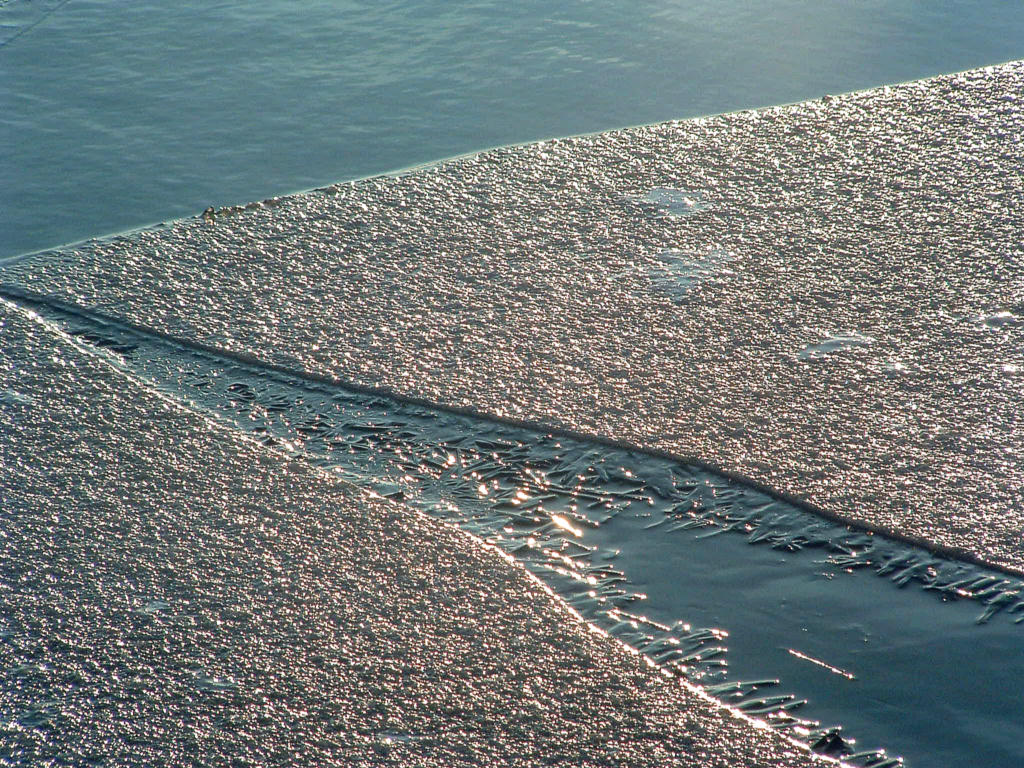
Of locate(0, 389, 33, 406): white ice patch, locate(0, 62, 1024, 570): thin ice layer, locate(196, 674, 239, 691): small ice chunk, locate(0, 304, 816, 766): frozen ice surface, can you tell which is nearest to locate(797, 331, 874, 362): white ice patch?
locate(0, 62, 1024, 570): thin ice layer

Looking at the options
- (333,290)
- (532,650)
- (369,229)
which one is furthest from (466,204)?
(532,650)

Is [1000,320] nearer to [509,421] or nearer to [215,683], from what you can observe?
[509,421]

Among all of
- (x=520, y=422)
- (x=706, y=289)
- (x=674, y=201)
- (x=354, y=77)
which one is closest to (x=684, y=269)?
(x=706, y=289)

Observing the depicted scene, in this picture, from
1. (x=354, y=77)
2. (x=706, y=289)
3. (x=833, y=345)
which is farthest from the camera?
(x=354, y=77)

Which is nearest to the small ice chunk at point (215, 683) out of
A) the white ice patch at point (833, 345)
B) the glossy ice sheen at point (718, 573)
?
the glossy ice sheen at point (718, 573)

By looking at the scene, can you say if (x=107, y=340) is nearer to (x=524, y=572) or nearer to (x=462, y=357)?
(x=462, y=357)
